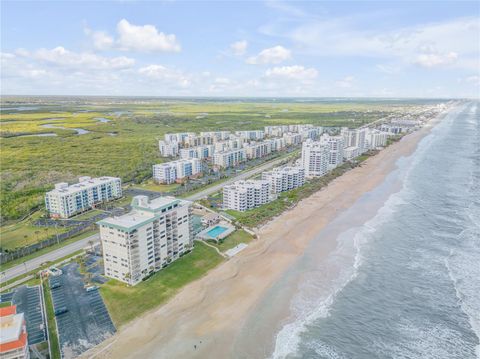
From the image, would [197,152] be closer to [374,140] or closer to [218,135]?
[218,135]

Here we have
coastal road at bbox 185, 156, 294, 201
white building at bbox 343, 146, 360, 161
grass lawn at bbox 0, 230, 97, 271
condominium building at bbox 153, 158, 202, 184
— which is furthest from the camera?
white building at bbox 343, 146, 360, 161

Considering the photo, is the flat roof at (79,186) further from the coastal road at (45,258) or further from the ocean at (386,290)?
the ocean at (386,290)

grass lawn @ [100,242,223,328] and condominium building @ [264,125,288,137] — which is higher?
condominium building @ [264,125,288,137]

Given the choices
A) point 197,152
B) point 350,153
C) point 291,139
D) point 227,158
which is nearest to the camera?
point 227,158

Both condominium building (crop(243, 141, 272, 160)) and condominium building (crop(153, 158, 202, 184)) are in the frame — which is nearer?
condominium building (crop(153, 158, 202, 184))

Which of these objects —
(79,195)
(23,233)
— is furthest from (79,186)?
(23,233)

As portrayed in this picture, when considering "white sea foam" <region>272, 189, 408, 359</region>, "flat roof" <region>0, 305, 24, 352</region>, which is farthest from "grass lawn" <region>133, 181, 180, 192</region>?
"flat roof" <region>0, 305, 24, 352</region>

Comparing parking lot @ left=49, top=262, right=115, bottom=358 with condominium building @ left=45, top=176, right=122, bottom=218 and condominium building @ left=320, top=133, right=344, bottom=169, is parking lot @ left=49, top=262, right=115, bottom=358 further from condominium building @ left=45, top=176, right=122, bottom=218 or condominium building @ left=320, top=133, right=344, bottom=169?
condominium building @ left=320, top=133, right=344, bottom=169
